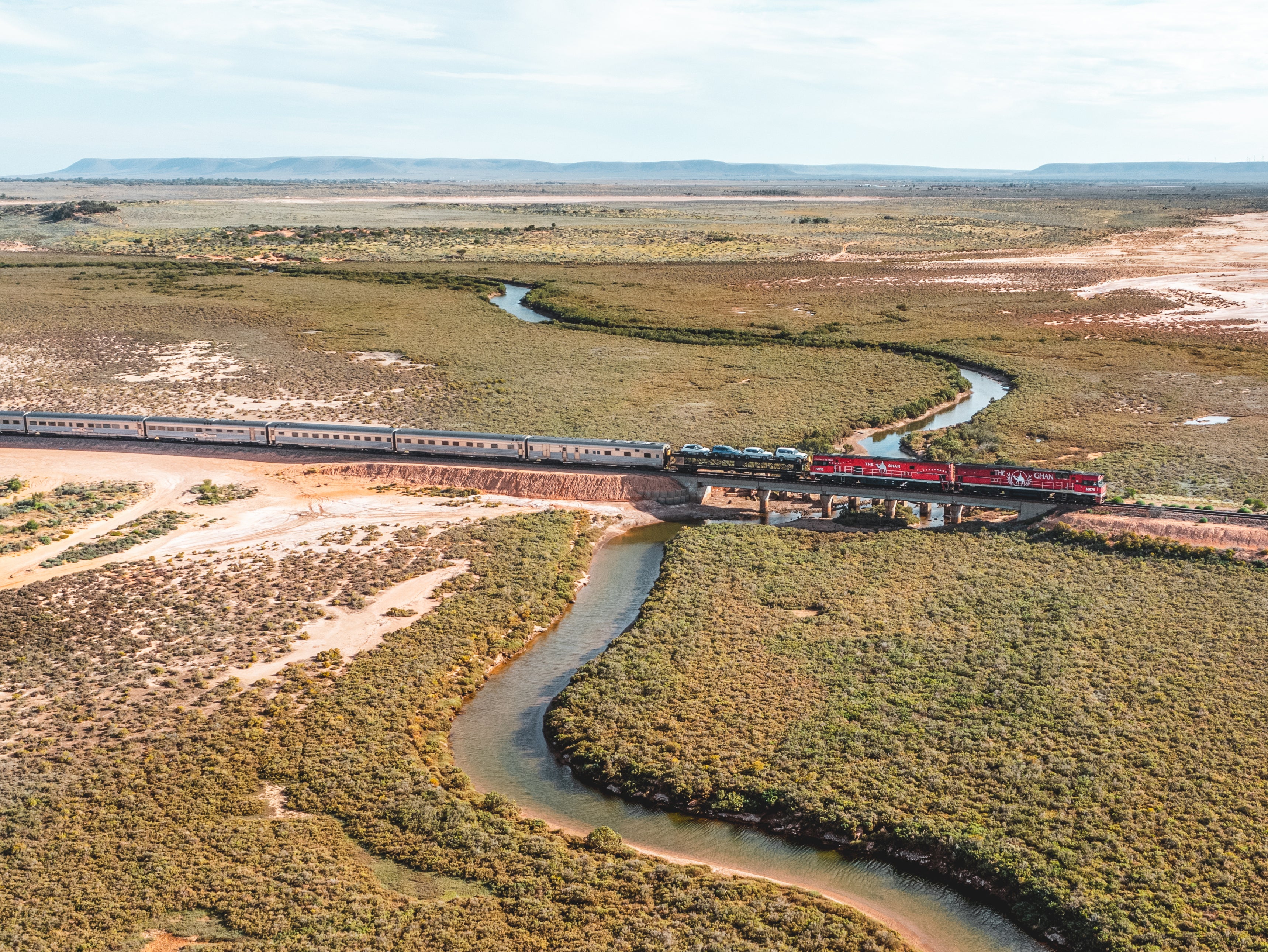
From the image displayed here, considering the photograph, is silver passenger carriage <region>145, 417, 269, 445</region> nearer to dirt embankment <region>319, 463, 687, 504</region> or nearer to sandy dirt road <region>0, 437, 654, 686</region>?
sandy dirt road <region>0, 437, 654, 686</region>

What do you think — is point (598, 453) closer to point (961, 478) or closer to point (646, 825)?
point (961, 478)

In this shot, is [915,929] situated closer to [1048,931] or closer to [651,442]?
[1048,931]

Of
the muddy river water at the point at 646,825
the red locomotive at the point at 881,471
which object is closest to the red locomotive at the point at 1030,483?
the red locomotive at the point at 881,471

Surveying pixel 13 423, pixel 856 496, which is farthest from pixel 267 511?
pixel 856 496

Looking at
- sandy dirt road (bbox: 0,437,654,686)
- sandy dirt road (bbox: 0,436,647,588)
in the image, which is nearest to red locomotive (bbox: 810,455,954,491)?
sandy dirt road (bbox: 0,437,654,686)

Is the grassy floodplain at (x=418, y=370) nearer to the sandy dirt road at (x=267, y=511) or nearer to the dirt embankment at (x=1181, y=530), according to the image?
the sandy dirt road at (x=267, y=511)

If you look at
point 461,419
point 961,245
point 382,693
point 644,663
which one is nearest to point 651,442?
point 461,419
